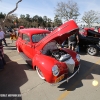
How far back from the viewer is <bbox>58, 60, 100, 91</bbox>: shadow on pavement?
3.31 metres

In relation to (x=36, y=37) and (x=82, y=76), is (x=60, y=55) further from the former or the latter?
(x=36, y=37)

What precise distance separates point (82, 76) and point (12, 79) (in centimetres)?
254

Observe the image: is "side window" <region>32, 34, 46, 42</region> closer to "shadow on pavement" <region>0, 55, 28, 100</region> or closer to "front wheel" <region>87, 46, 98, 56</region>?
"shadow on pavement" <region>0, 55, 28, 100</region>

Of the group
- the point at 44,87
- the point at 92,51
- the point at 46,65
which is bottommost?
the point at 44,87

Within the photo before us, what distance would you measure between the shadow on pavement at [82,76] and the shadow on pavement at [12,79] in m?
1.34

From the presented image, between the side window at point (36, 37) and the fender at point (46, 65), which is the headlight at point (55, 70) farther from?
the side window at point (36, 37)

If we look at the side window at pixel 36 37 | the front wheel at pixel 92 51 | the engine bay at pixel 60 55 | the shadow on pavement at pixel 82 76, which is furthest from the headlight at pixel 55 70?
the front wheel at pixel 92 51

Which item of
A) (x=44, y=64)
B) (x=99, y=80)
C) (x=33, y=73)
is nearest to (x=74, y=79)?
(x=99, y=80)

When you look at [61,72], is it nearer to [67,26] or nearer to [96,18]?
[67,26]

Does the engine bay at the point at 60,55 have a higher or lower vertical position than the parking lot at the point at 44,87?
higher

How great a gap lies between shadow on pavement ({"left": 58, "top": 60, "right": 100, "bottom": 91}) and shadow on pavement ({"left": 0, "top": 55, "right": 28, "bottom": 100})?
A: 1338 mm

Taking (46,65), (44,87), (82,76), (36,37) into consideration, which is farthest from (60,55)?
(36,37)

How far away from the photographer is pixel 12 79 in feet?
12.5

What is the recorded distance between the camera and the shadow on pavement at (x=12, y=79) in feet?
10.3
